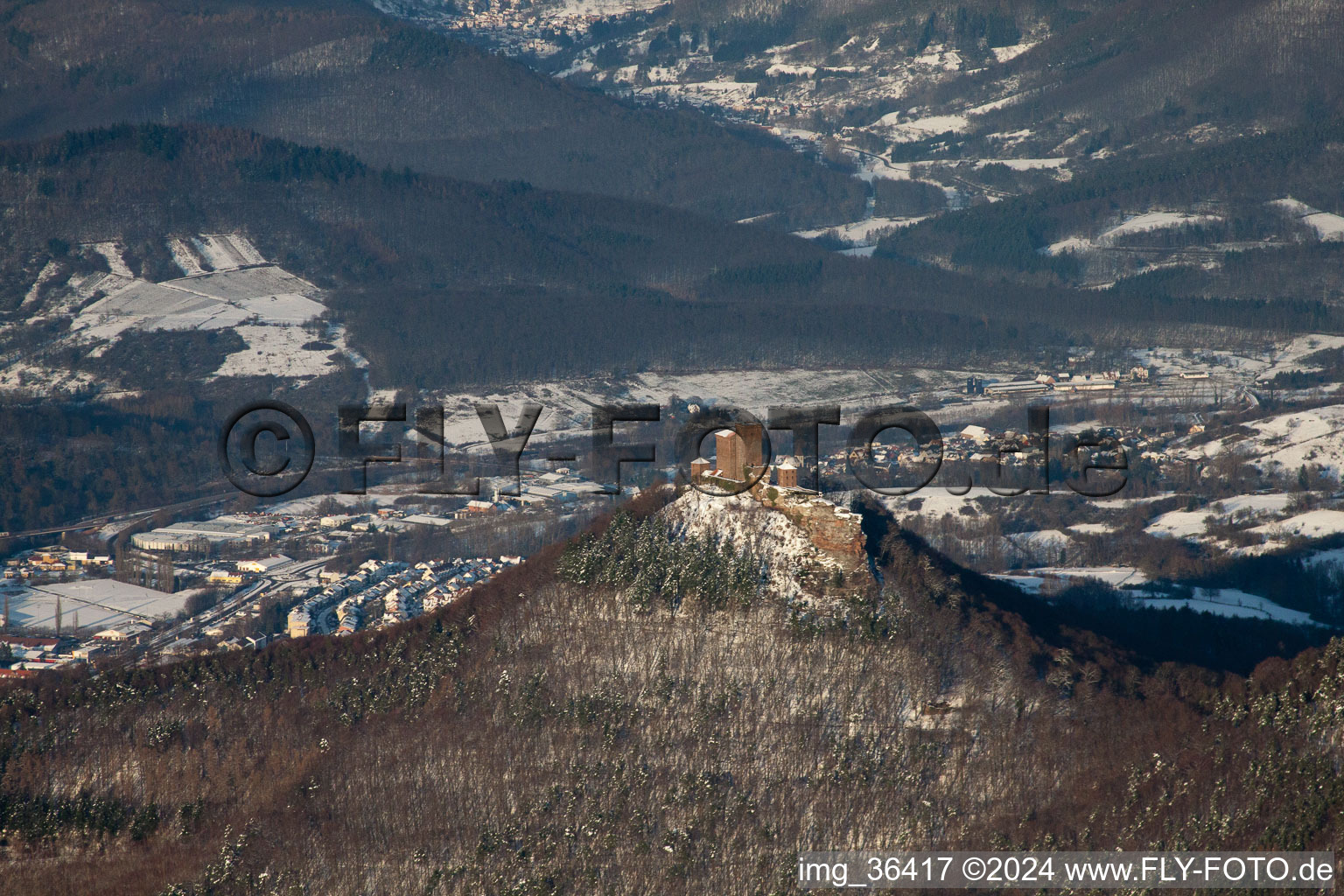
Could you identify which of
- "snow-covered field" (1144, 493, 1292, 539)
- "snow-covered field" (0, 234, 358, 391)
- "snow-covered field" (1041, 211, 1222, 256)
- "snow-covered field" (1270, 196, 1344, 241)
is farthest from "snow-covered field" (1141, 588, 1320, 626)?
"snow-covered field" (1041, 211, 1222, 256)

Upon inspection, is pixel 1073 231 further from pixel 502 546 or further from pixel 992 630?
pixel 992 630

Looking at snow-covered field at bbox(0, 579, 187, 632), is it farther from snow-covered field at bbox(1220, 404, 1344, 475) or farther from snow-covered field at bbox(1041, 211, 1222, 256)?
snow-covered field at bbox(1041, 211, 1222, 256)

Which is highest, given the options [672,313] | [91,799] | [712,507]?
[672,313]

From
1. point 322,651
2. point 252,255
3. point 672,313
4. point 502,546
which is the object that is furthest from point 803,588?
point 252,255

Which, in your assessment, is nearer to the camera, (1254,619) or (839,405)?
(1254,619)

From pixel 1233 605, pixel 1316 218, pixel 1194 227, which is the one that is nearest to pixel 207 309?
pixel 1233 605

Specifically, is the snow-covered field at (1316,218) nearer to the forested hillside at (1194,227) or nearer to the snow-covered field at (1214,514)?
the forested hillside at (1194,227)

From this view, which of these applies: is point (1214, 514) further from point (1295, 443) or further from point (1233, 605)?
point (1233, 605)

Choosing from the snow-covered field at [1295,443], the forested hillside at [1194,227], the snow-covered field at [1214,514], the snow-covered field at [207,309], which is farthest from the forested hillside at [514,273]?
the snow-covered field at [1214,514]
